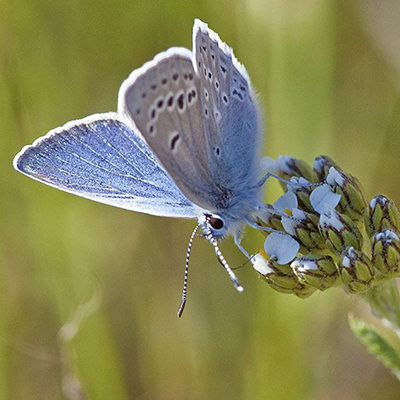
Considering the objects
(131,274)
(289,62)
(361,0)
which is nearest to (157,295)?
(131,274)

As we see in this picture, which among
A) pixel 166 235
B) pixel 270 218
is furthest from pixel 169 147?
pixel 166 235

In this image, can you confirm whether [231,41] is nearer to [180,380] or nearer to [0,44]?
[0,44]

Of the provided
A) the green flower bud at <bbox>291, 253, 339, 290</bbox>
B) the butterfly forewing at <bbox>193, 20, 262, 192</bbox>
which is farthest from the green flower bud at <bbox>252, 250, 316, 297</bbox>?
the butterfly forewing at <bbox>193, 20, 262, 192</bbox>

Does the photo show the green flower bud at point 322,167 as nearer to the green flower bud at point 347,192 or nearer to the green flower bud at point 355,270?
the green flower bud at point 347,192

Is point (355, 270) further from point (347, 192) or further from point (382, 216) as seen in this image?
point (347, 192)

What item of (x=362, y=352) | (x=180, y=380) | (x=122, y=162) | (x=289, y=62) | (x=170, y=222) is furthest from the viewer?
(x=170, y=222)

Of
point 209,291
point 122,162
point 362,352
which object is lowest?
point 362,352
